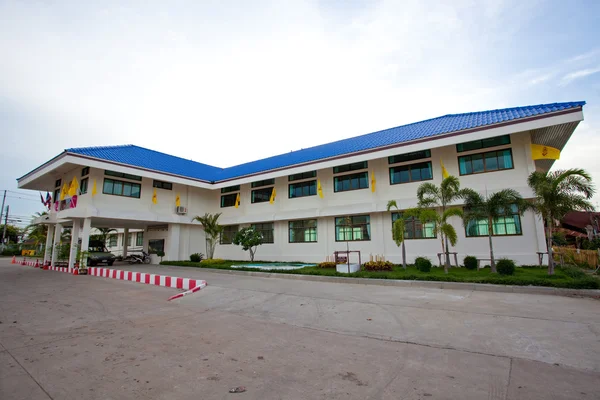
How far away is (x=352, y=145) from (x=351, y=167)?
2.02 metres

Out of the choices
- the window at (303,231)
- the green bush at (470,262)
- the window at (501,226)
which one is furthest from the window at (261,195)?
the green bush at (470,262)

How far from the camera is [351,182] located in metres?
17.8

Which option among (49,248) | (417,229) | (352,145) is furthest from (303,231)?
(49,248)

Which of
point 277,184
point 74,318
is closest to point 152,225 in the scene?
point 277,184

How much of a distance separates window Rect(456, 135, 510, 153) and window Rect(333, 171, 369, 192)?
193 inches

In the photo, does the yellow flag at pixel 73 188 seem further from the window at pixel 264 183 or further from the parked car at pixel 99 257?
the window at pixel 264 183

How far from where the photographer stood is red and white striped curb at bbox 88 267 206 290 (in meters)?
10.5

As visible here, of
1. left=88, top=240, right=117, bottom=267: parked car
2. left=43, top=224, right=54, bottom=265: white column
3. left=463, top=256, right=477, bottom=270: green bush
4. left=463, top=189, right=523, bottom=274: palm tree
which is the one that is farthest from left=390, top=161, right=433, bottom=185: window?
left=43, top=224, right=54, bottom=265: white column

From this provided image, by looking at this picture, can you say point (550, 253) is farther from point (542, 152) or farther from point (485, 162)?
point (542, 152)

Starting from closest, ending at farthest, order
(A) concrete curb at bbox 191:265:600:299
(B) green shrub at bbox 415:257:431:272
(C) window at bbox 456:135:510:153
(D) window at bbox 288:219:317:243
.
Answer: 1. (A) concrete curb at bbox 191:265:600:299
2. (B) green shrub at bbox 415:257:431:272
3. (C) window at bbox 456:135:510:153
4. (D) window at bbox 288:219:317:243

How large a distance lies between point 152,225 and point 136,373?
21921mm

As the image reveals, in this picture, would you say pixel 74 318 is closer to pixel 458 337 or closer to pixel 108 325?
pixel 108 325

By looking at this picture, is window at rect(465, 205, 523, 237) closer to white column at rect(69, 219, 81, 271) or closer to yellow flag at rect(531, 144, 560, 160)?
yellow flag at rect(531, 144, 560, 160)

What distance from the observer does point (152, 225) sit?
23406mm
